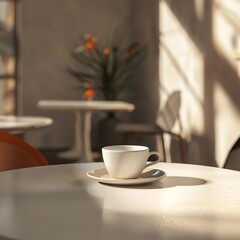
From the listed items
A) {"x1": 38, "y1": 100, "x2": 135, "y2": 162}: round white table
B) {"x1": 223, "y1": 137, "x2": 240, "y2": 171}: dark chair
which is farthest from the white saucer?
{"x1": 38, "y1": 100, "x2": 135, "y2": 162}: round white table

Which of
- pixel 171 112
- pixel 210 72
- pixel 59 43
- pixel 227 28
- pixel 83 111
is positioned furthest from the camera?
pixel 59 43

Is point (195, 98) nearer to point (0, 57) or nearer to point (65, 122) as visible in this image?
point (65, 122)

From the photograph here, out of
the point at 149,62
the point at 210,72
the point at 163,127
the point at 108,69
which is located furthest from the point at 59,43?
the point at 210,72

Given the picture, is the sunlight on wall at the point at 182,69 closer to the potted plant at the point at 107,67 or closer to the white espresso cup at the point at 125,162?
the potted plant at the point at 107,67

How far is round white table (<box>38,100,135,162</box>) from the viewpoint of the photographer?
16.4ft

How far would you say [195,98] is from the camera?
468 centimetres

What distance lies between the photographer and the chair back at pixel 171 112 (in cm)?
455

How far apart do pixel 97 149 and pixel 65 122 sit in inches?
23.2

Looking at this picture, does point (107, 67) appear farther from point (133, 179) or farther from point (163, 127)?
point (133, 179)

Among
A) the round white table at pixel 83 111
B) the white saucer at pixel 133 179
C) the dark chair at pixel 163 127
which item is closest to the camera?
the white saucer at pixel 133 179

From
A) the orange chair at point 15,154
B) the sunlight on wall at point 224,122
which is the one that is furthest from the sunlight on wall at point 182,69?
the orange chair at point 15,154

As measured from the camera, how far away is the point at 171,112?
4.65 metres

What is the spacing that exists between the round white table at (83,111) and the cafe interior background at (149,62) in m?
0.66

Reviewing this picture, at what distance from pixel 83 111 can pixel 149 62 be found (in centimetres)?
126
